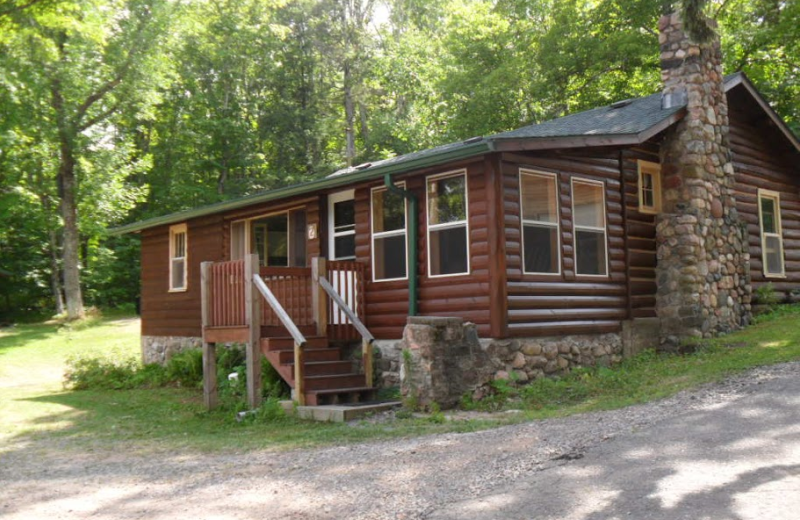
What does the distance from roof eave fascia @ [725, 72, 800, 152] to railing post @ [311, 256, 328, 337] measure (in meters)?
8.61

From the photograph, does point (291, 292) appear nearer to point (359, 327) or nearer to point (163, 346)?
point (359, 327)

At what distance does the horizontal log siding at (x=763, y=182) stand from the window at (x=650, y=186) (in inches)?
92.9

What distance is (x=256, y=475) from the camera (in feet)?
22.5

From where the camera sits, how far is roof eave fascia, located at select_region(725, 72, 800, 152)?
47.9 ft

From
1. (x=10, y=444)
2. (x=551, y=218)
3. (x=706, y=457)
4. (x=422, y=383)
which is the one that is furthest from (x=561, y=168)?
(x=10, y=444)

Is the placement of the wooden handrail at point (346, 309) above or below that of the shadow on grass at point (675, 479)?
above

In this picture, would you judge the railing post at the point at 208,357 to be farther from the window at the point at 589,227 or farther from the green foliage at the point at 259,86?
the green foliage at the point at 259,86

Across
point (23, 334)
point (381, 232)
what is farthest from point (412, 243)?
point (23, 334)

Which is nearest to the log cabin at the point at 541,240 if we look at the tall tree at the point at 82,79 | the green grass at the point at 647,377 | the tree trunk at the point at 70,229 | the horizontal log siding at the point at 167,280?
the green grass at the point at 647,377

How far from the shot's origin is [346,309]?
1185 centimetres

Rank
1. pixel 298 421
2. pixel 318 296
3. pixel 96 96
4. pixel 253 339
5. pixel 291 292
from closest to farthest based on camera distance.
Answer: pixel 298 421
pixel 253 339
pixel 318 296
pixel 291 292
pixel 96 96

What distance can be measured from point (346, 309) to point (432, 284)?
56.5 inches

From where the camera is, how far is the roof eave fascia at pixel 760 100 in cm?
1459

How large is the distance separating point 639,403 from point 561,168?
14.4ft
